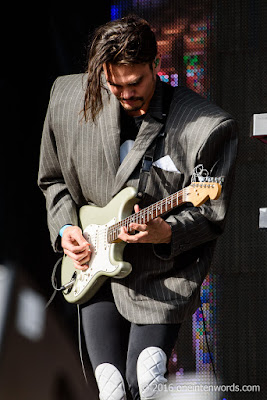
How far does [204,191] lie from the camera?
2.18 m

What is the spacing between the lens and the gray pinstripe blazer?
240 cm

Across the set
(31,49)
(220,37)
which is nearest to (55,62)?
(31,49)

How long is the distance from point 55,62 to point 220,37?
805 millimetres

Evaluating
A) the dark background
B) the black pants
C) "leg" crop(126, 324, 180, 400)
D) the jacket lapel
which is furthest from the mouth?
the dark background

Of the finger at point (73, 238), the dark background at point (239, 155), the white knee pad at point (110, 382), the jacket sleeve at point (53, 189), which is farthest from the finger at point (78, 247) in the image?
the dark background at point (239, 155)

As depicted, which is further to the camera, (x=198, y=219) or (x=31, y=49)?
(x=31, y=49)

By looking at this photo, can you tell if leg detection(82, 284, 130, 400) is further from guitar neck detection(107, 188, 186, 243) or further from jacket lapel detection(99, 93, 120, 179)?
jacket lapel detection(99, 93, 120, 179)

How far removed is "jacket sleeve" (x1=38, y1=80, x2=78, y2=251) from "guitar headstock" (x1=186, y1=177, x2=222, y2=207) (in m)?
0.61

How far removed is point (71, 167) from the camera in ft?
8.72

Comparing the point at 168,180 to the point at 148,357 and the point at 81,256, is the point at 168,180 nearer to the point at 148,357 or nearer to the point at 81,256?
the point at 81,256

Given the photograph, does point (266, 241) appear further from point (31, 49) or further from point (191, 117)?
point (31, 49)

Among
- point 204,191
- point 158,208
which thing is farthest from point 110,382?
point 204,191

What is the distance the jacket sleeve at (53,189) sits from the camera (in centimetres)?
267

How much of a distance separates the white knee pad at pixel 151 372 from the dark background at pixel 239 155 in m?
0.94
